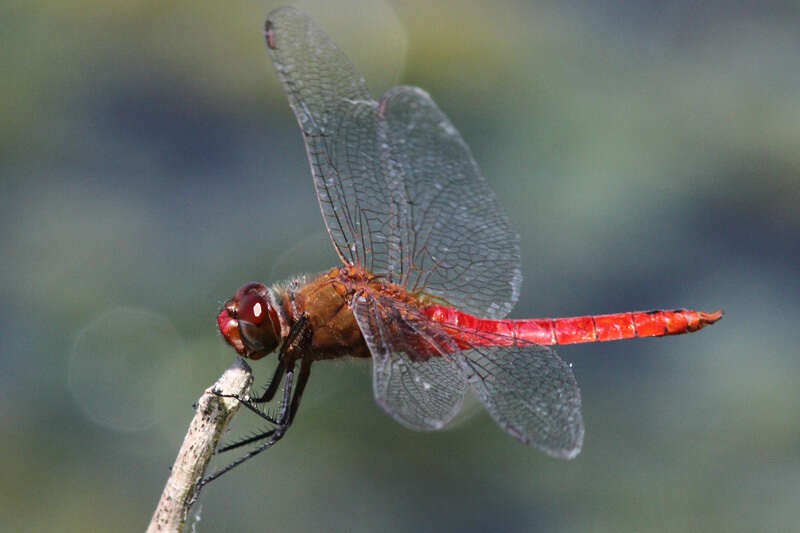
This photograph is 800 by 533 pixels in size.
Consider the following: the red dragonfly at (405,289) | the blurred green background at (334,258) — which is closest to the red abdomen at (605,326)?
the red dragonfly at (405,289)

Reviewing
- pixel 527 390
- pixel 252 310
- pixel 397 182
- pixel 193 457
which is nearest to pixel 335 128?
pixel 397 182

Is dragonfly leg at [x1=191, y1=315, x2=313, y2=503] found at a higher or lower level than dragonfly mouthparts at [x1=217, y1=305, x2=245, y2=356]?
lower

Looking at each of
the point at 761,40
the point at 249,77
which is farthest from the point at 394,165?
the point at 761,40

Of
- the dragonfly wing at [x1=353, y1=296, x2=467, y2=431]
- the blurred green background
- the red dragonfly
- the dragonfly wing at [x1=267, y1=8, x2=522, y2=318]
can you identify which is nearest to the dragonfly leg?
the red dragonfly

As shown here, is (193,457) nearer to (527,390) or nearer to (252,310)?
(252,310)

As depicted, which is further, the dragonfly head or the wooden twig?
the dragonfly head

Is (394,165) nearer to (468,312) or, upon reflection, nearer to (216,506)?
(468,312)

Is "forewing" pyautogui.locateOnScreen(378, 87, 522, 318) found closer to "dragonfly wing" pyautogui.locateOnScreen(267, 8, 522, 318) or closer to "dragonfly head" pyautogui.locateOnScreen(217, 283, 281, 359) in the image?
"dragonfly wing" pyautogui.locateOnScreen(267, 8, 522, 318)
